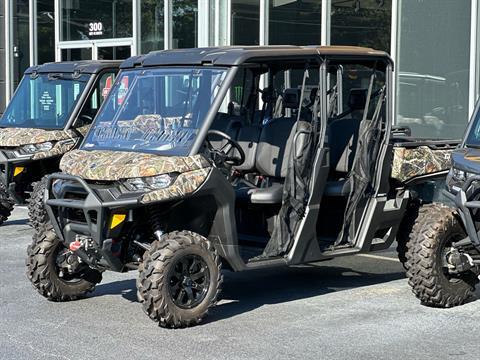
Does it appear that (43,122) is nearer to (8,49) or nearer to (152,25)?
(152,25)

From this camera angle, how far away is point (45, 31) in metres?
19.0

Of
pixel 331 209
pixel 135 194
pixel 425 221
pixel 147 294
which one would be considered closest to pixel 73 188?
pixel 135 194

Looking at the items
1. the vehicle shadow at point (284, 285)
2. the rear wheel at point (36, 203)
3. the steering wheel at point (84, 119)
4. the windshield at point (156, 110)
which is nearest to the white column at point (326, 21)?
the steering wheel at point (84, 119)

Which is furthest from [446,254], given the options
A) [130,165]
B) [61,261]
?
[61,261]

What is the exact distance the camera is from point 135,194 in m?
6.48

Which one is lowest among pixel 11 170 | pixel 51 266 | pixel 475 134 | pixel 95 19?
pixel 51 266

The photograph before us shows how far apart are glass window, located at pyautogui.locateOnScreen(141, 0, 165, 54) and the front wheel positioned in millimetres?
10373

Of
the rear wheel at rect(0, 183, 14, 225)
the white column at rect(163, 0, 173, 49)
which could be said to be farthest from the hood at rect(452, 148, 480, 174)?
the white column at rect(163, 0, 173, 49)

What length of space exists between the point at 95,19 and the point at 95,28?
172 mm

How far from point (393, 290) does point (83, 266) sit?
271 cm

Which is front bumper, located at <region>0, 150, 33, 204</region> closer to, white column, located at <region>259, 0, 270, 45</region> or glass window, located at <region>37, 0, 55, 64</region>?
white column, located at <region>259, 0, 270, 45</region>

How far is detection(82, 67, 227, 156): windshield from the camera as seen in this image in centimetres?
693

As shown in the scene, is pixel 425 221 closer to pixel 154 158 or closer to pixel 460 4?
pixel 154 158

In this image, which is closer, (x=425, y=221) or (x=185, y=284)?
(x=185, y=284)
